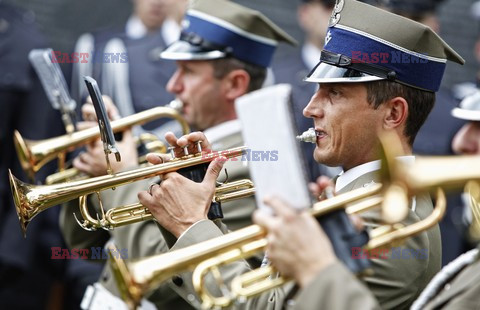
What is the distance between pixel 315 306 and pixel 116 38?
18.9 ft

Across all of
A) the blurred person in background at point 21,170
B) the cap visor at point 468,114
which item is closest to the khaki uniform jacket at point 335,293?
the cap visor at point 468,114

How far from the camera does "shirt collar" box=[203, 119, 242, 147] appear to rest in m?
5.59

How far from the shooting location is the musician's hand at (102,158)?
213 inches

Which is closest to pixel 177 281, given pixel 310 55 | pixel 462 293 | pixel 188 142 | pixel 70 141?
pixel 188 142

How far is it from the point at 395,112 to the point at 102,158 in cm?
174

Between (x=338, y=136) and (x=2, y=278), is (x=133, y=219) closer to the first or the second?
(x=338, y=136)

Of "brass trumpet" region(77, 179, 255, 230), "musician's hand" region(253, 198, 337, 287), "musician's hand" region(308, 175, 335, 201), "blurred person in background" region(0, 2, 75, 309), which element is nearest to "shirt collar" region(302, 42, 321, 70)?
"blurred person in background" region(0, 2, 75, 309)

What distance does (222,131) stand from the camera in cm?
562

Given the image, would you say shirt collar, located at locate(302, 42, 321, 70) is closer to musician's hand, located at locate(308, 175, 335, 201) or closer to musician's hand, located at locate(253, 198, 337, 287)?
musician's hand, located at locate(308, 175, 335, 201)

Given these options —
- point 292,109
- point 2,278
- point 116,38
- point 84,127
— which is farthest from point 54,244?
point 292,109

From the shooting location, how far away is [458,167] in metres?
2.96

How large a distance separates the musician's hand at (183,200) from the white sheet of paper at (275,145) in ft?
2.89

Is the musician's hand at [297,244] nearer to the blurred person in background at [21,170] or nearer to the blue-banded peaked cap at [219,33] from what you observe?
the blue-banded peaked cap at [219,33]

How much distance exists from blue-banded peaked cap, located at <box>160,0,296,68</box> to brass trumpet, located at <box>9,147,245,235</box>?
131 centimetres
